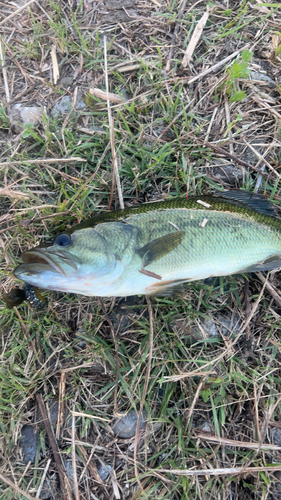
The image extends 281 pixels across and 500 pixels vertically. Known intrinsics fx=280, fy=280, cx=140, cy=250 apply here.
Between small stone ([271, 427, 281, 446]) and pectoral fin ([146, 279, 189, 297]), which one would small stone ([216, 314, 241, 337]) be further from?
small stone ([271, 427, 281, 446])

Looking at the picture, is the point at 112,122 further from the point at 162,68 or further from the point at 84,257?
the point at 84,257

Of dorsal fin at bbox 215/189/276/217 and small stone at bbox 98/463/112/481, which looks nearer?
small stone at bbox 98/463/112/481

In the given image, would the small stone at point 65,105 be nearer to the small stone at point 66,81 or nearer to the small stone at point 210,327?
the small stone at point 66,81

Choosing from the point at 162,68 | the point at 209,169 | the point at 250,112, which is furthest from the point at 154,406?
the point at 162,68

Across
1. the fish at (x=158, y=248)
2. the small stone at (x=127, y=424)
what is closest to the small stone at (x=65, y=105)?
the fish at (x=158, y=248)

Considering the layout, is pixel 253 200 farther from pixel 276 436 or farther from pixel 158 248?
pixel 276 436

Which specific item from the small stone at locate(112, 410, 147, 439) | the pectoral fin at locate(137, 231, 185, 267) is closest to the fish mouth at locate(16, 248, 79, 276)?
the pectoral fin at locate(137, 231, 185, 267)
